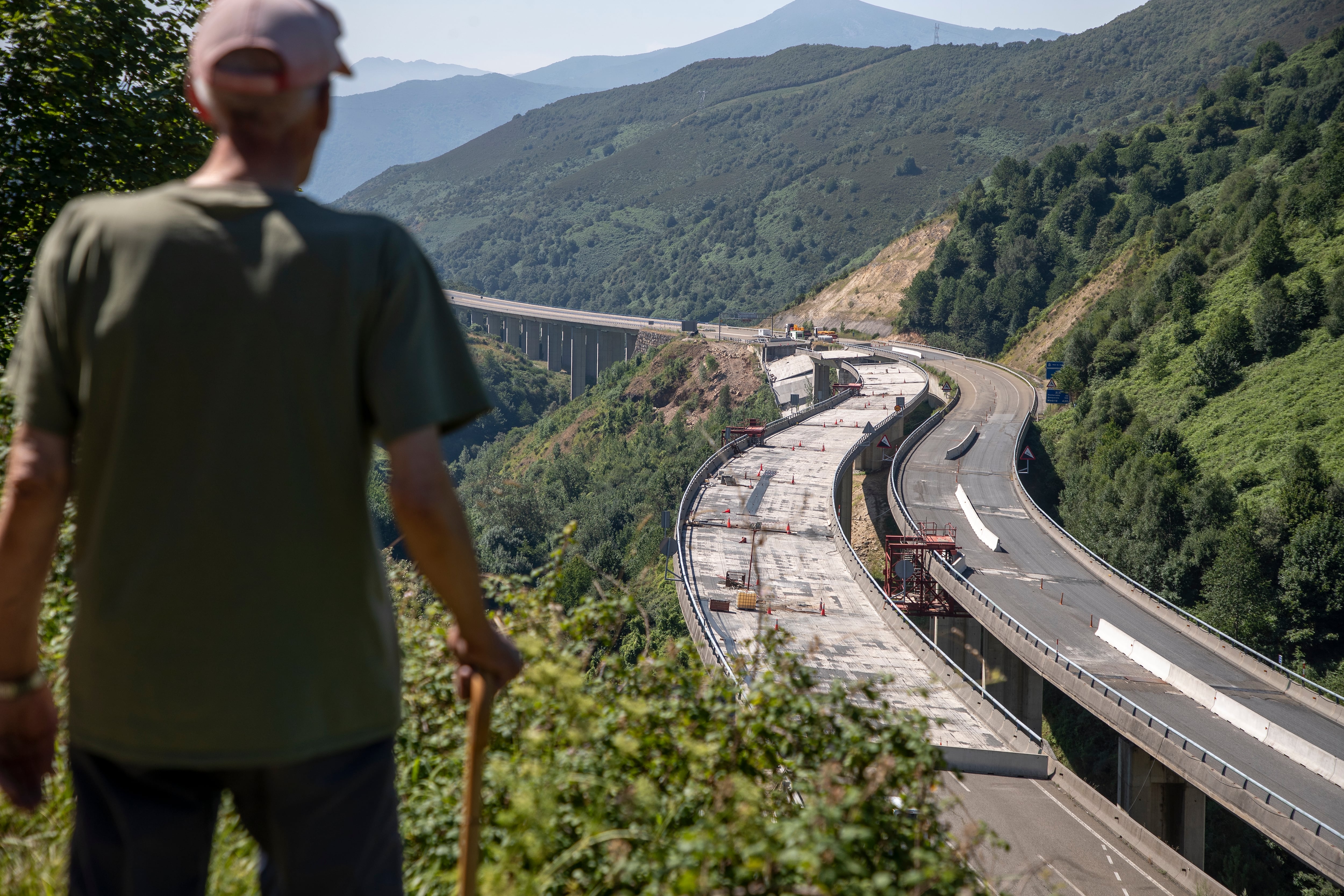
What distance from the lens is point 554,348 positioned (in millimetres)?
116812

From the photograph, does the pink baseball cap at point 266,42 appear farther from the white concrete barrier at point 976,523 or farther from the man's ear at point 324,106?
the white concrete barrier at point 976,523

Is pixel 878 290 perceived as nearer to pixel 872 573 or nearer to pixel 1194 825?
pixel 872 573

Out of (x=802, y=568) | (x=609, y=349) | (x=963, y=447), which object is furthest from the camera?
(x=609, y=349)

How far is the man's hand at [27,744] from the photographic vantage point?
2186mm

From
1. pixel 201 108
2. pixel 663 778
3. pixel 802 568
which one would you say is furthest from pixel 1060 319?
pixel 201 108

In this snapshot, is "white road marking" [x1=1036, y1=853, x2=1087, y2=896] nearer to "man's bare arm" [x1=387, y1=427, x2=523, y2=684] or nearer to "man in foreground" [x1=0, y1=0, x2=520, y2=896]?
"man's bare arm" [x1=387, y1=427, x2=523, y2=684]

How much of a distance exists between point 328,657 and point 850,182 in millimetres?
175492

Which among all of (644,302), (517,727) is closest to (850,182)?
(644,302)

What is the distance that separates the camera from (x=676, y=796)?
11.8ft

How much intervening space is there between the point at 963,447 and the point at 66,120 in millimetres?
49036

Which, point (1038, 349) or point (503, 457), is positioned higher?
point (1038, 349)

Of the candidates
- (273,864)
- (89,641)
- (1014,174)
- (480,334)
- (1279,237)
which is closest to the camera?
(89,641)

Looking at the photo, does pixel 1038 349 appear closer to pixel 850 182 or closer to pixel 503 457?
pixel 503 457

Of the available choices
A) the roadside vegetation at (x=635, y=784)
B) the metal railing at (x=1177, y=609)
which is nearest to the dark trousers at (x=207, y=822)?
the roadside vegetation at (x=635, y=784)
